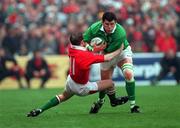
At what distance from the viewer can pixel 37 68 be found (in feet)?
82.8

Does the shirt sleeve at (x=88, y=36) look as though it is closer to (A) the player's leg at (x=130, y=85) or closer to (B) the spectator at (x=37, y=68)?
(A) the player's leg at (x=130, y=85)

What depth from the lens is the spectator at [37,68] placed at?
82.1 ft

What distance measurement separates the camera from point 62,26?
2703 cm

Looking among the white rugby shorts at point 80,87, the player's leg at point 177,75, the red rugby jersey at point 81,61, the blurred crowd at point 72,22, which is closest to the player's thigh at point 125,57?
the white rugby shorts at point 80,87

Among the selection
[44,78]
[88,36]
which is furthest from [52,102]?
[44,78]

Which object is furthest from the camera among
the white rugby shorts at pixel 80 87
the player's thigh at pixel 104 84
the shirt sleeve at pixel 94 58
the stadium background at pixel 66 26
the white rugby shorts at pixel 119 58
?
the stadium background at pixel 66 26

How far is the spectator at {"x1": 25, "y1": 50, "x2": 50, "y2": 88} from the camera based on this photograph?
25031mm

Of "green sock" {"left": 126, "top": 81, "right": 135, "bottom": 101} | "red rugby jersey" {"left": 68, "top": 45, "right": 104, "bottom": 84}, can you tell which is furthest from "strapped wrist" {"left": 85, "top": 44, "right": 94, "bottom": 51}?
"green sock" {"left": 126, "top": 81, "right": 135, "bottom": 101}

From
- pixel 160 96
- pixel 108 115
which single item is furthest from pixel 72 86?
pixel 160 96

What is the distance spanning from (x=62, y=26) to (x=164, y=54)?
4194 mm

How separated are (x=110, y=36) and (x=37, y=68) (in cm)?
1216

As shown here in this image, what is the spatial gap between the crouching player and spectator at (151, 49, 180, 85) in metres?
12.4

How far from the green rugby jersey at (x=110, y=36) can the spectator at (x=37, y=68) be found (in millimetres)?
11729

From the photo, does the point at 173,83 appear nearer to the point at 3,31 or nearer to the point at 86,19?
the point at 86,19
